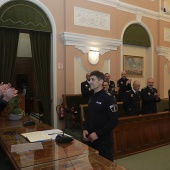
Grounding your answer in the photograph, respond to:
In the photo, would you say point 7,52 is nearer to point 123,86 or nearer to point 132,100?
point 132,100

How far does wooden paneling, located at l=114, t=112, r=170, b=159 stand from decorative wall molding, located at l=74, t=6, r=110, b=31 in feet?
10.7

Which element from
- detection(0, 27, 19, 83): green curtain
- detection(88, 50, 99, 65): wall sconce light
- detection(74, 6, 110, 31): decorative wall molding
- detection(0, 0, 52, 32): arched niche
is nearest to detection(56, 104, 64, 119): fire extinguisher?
detection(0, 27, 19, 83): green curtain

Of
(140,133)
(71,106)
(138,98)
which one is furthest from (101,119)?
(71,106)

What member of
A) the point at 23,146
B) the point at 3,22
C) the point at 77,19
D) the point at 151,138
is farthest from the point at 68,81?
the point at 23,146

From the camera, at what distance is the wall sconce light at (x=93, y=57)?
6.18 metres

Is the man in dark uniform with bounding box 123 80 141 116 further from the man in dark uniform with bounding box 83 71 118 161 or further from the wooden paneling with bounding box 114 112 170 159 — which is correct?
the man in dark uniform with bounding box 83 71 118 161

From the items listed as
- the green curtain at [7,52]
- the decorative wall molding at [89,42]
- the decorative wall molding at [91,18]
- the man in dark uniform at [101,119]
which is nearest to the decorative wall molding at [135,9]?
the decorative wall molding at [91,18]

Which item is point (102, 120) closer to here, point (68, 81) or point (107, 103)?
point (107, 103)

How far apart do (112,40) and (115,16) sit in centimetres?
85

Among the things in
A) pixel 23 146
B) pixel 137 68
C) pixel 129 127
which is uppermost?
pixel 137 68

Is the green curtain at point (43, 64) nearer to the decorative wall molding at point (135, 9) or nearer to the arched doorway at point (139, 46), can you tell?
the decorative wall molding at point (135, 9)

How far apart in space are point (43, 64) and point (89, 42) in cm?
154

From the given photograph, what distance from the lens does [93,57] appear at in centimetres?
623

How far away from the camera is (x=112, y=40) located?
6527 mm
